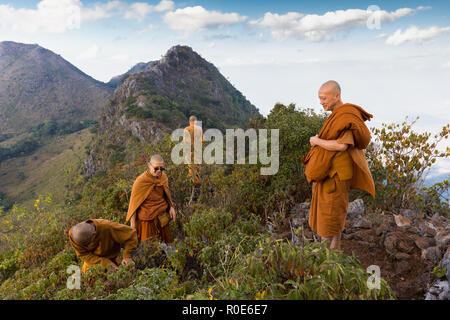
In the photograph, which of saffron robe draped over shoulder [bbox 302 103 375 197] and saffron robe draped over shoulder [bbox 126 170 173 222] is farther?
saffron robe draped over shoulder [bbox 126 170 173 222]

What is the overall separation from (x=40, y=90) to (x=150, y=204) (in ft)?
363

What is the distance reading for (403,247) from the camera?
3180 mm

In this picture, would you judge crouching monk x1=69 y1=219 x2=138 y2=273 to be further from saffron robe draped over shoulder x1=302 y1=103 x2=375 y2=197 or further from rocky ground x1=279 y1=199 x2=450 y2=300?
saffron robe draped over shoulder x1=302 y1=103 x2=375 y2=197

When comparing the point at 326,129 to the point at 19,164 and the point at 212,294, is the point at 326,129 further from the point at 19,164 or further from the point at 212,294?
the point at 19,164

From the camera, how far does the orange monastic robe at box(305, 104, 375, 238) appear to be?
276 centimetres

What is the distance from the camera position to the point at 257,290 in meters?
1.75

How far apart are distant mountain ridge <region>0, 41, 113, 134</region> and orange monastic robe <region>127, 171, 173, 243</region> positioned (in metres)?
84.0

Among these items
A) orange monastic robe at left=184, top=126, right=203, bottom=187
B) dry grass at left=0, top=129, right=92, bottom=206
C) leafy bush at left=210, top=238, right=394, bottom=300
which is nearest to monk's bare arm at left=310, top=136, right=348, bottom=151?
leafy bush at left=210, top=238, right=394, bottom=300

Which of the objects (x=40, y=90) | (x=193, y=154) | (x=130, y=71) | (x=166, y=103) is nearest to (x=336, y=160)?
(x=193, y=154)

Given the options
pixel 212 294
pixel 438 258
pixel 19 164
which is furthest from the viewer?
pixel 19 164

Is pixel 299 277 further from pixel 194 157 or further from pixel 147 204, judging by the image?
pixel 194 157
